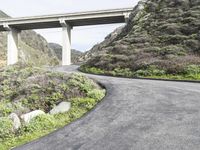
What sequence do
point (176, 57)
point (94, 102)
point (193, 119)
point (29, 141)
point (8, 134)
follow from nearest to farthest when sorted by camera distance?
point (193, 119), point (29, 141), point (8, 134), point (94, 102), point (176, 57)

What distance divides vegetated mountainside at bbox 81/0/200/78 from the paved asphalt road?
41.3ft

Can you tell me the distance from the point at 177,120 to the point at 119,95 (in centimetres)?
490

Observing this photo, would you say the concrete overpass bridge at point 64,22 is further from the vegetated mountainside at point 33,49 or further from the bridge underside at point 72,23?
the vegetated mountainside at point 33,49

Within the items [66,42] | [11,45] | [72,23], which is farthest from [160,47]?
[11,45]

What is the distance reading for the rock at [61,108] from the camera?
44.5ft

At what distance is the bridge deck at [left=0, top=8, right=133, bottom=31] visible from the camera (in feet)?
222

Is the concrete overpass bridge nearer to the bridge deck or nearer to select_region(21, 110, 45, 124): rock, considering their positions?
the bridge deck

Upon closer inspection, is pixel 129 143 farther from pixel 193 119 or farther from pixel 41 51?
pixel 41 51

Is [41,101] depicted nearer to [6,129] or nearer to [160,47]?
[6,129]

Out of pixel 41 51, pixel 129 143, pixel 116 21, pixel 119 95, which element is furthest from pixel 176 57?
pixel 41 51

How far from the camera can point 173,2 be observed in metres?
49.8

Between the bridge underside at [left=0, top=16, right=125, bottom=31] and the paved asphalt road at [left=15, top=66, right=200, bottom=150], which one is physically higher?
the bridge underside at [left=0, top=16, right=125, bottom=31]

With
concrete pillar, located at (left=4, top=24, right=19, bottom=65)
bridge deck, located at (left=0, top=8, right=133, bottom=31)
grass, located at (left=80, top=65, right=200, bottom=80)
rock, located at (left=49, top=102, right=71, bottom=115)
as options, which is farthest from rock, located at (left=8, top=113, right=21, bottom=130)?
concrete pillar, located at (left=4, top=24, right=19, bottom=65)

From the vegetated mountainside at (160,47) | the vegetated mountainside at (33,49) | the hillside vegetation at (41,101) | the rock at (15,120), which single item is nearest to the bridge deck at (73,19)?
the vegetated mountainside at (160,47)
